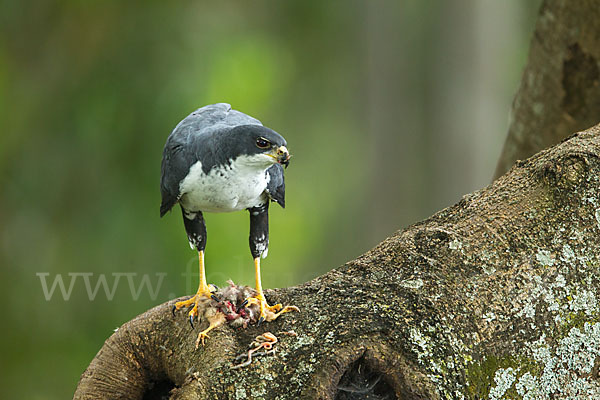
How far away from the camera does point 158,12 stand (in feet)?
26.7

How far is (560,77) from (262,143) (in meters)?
2.67

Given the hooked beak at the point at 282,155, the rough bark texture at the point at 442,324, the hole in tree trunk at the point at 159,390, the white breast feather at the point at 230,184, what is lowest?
the hole in tree trunk at the point at 159,390

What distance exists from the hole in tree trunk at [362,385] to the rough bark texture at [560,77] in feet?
9.54

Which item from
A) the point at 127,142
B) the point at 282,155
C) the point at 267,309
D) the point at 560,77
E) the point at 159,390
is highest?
the point at 560,77

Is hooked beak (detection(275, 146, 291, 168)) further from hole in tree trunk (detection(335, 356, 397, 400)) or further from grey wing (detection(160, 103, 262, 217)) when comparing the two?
hole in tree trunk (detection(335, 356, 397, 400))

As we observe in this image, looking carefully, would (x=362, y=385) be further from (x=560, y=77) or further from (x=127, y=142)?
(x=127, y=142)

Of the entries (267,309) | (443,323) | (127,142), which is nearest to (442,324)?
(443,323)

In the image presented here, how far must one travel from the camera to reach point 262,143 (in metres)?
2.60

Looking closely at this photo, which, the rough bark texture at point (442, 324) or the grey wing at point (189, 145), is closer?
the rough bark texture at point (442, 324)

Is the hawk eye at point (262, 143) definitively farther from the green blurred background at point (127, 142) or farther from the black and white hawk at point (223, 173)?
the green blurred background at point (127, 142)

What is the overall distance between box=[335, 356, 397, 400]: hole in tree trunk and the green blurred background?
17.3ft

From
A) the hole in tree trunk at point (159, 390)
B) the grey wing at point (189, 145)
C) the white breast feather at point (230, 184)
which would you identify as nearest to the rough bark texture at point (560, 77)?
the grey wing at point (189, 145)

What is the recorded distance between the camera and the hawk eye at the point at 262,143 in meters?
2.58

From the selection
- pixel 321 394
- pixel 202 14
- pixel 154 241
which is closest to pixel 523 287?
pixel 321 394
